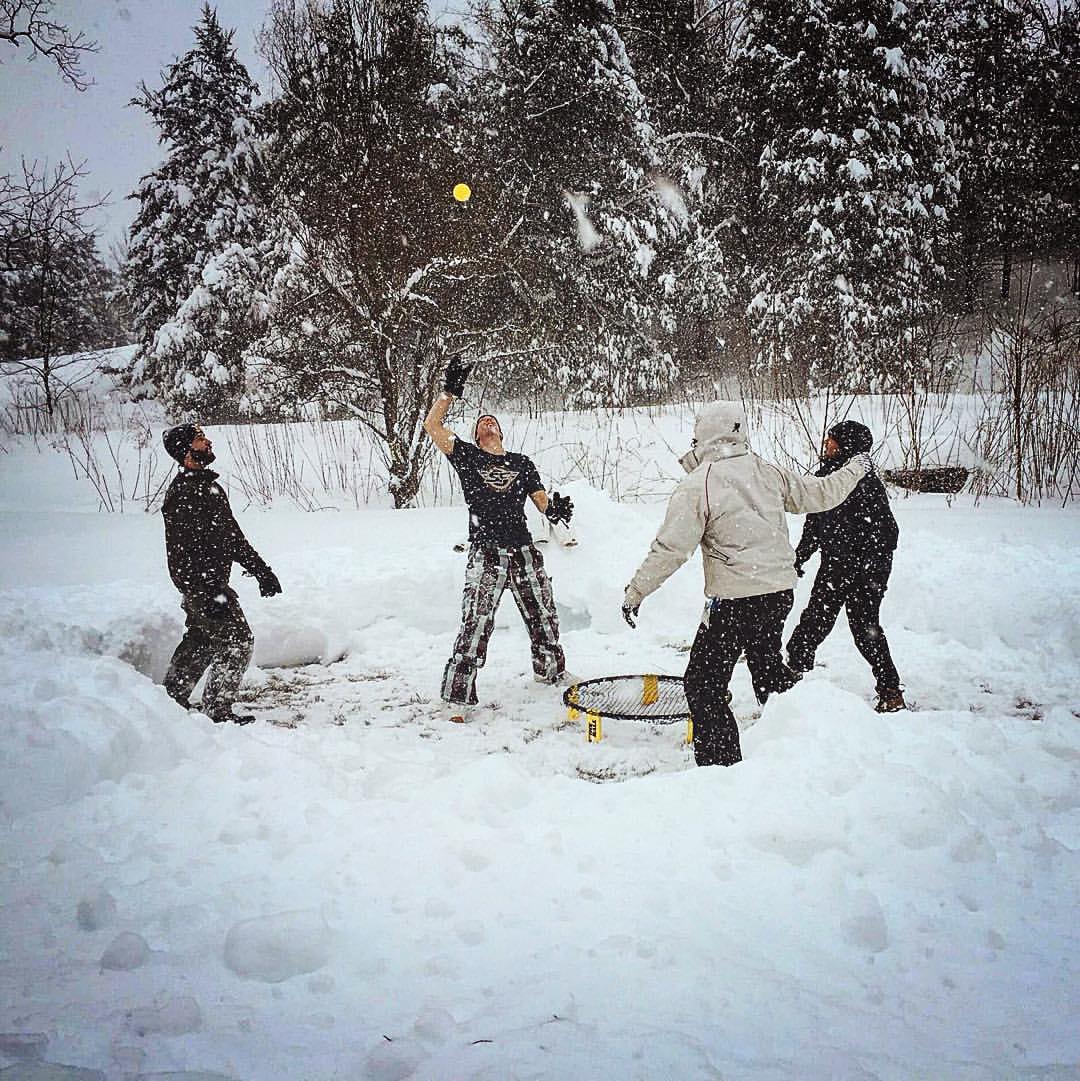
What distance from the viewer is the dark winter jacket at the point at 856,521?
4438 millimetres

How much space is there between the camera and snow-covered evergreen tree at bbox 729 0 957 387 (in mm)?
17641

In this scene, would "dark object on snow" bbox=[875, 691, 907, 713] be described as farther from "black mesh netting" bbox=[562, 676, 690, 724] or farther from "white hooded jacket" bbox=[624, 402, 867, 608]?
"white hooded jacket" bbox=[624, 402, 867, 608]

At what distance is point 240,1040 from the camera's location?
171 cm

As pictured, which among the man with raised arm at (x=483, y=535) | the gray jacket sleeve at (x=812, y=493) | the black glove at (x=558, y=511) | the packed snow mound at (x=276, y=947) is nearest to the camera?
the packed snow mound at (x=276, y=947)

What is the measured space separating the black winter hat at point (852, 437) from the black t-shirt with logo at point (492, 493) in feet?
6.62

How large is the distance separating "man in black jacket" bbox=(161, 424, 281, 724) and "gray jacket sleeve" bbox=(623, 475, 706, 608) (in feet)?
8.38

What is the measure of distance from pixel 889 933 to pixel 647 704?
2.52m

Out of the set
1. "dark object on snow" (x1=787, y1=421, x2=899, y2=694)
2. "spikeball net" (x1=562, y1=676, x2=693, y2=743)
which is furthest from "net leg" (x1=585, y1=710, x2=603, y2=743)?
"dark object on snow" (x1=787, y1=421, x2=899, y2=694)

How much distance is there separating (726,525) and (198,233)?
20236 millimetres

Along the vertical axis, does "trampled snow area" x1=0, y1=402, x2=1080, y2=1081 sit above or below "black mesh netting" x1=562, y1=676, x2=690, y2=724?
above

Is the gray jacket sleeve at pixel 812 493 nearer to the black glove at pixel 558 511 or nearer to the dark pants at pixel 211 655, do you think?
the black glove at pixel 558 511

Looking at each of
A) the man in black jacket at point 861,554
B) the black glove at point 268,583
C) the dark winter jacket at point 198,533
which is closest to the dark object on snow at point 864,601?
the man in black jacket at point 861,554

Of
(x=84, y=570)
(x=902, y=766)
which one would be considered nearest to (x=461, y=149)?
(x=84, y=570)

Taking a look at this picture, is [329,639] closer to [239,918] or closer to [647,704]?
[647,704]
